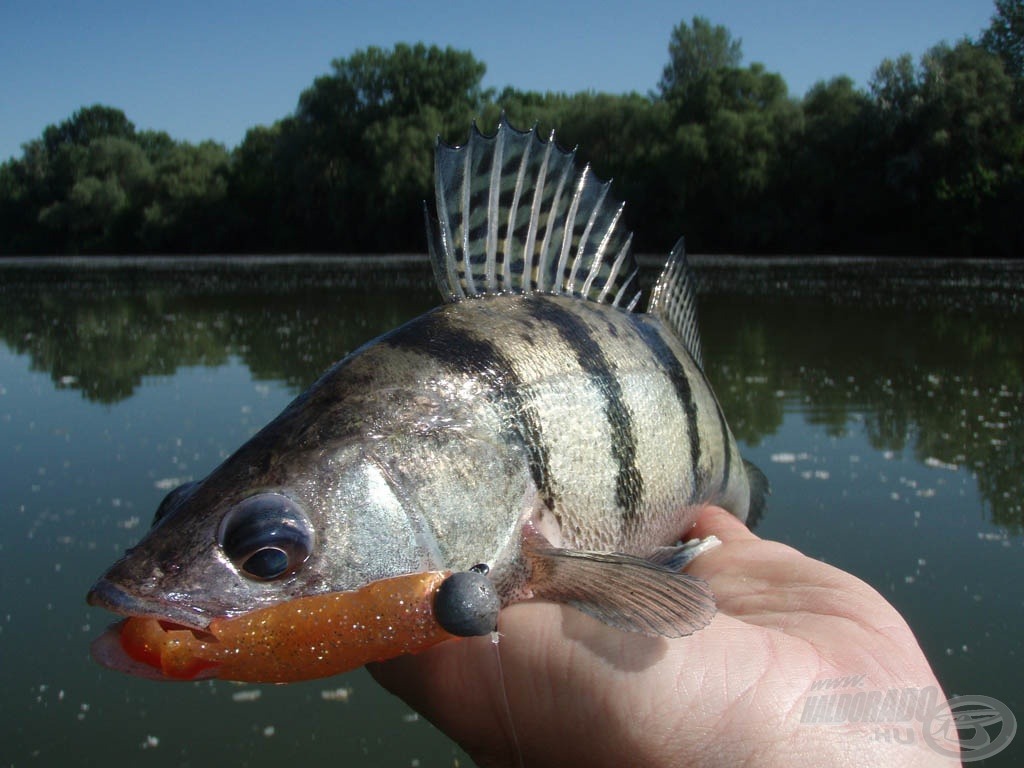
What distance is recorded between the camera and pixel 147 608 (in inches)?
64.1

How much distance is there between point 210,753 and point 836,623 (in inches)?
143

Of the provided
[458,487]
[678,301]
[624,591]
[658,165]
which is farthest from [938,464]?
[658,165]

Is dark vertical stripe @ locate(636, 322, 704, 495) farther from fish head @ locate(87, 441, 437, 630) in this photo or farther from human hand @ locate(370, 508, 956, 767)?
fish head @ locate(87, 441, 437, 630)

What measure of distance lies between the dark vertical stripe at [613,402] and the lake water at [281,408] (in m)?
2.98

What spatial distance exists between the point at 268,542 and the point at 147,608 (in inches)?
9.5

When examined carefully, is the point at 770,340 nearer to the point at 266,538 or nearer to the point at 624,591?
the point at 624,591

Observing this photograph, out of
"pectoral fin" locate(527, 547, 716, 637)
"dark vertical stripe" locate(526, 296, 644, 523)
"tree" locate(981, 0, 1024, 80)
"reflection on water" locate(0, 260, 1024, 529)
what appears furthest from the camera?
"tree" locate(981, 0, 1024, 80)

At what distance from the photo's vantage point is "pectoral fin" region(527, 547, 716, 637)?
1850 mm

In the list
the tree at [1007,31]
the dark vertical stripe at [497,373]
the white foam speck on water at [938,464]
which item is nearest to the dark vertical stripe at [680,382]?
the dark vertical stripe at [497,373]

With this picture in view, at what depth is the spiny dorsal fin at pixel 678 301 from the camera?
3.19m

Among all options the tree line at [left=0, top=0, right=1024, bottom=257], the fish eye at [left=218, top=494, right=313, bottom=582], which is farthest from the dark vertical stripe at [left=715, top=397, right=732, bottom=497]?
the tree line at [left=0, top=0, right=1024, bottom=257]

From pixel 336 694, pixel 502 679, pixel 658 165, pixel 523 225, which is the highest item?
pixel 658 165

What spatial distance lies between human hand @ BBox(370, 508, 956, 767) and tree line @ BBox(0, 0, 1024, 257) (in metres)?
34.4

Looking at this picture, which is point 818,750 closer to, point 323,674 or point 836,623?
point 836,623
